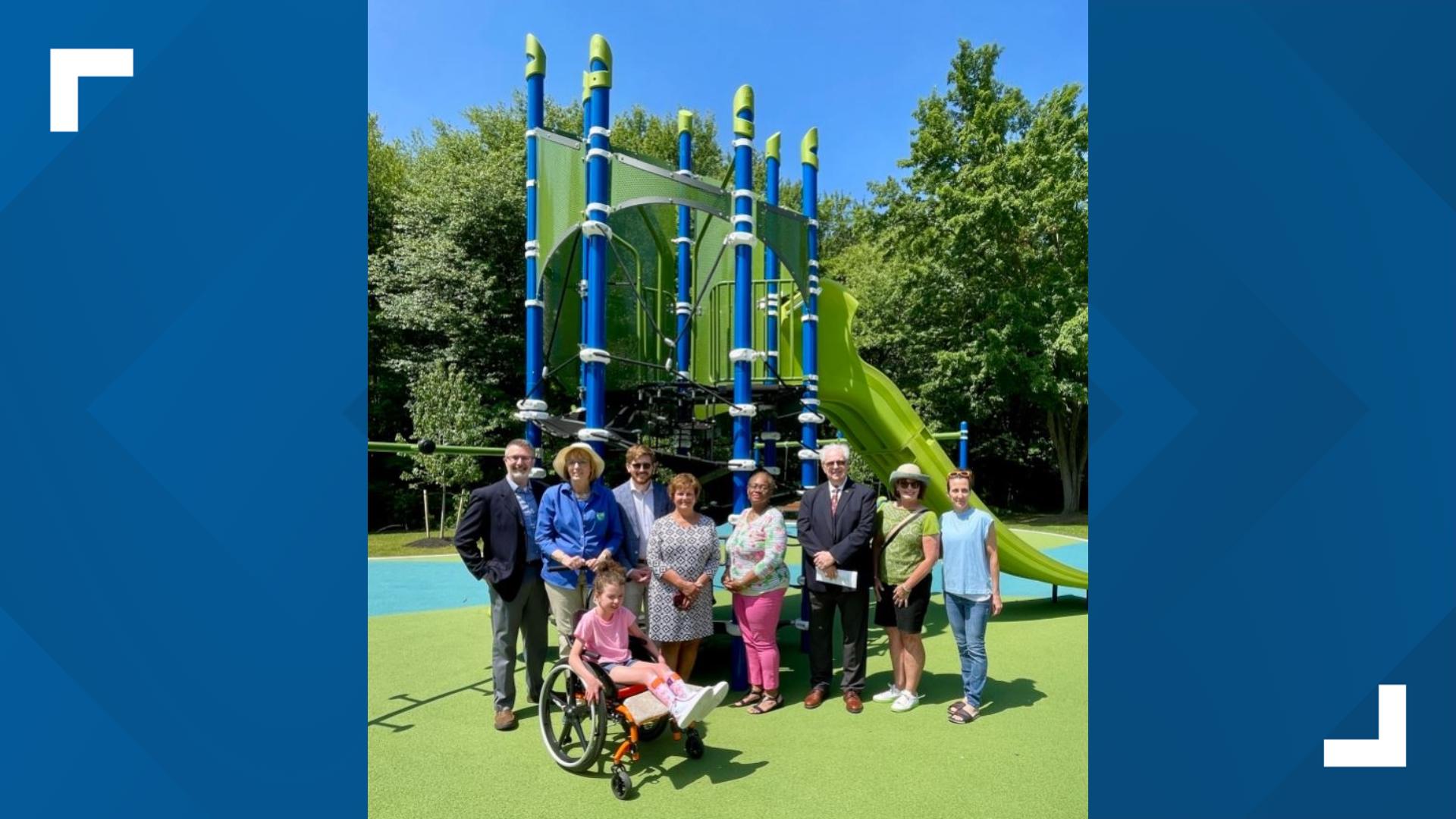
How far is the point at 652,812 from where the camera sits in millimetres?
3170

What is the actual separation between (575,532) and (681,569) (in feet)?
2.18

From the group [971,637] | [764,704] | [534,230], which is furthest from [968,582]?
[534,230]

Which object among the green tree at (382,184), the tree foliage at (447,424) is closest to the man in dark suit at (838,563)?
Result: the tree foliage at (447,424)

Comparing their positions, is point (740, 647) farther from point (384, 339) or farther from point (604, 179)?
point (384, 339)

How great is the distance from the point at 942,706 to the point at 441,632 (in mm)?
4642

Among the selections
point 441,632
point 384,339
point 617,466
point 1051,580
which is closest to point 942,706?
point 1051,580

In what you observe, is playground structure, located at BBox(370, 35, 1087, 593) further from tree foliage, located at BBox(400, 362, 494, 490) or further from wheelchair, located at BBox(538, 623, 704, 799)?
tree foliage, located at BBox(400, 362, 494, 490)

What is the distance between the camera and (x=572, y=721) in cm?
362

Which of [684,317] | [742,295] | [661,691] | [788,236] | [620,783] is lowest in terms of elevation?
[620,783]

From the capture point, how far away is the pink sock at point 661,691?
3.44 metres

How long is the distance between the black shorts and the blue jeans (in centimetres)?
15

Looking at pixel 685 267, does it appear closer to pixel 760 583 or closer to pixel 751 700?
pixel 760 583

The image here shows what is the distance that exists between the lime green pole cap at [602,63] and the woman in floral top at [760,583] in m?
2.80

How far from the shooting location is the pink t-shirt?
11.8ft
